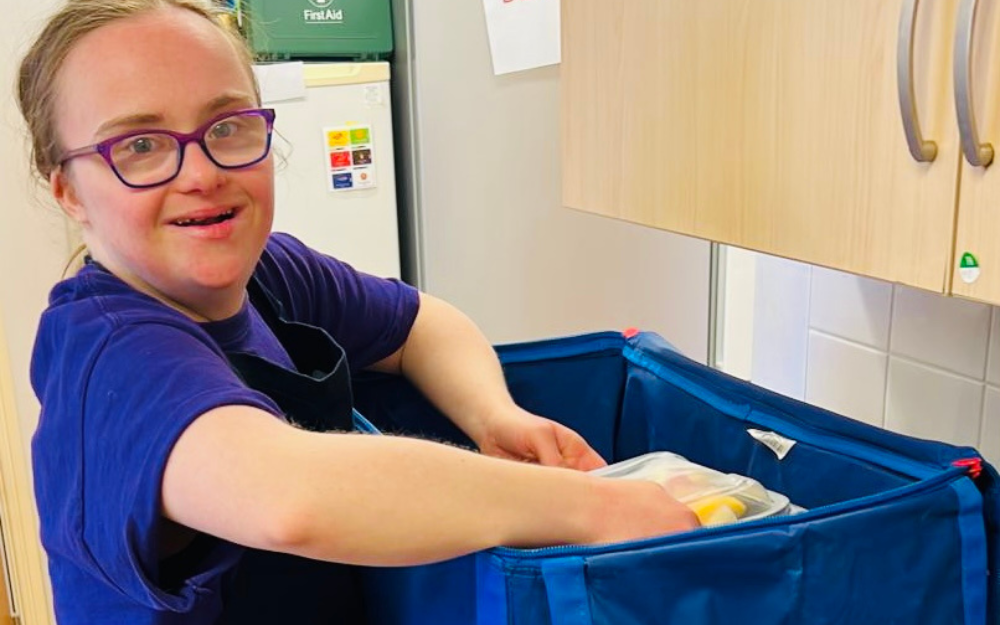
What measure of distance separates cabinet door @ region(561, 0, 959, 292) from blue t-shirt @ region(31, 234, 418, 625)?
0.42 m

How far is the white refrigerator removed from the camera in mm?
1711

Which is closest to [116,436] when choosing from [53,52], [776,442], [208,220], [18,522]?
[208,220]

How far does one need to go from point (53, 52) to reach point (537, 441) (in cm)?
47

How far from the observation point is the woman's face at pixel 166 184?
0.65 meters

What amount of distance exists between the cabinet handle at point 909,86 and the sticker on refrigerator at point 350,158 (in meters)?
1.26

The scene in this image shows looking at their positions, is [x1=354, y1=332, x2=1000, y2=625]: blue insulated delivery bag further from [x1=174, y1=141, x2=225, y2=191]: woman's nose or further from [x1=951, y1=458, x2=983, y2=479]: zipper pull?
[x1=174, y1=141, x2=225, y2=191]: woman's nose

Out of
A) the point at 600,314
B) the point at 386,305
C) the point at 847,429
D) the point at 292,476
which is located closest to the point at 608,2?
the point at 386,305

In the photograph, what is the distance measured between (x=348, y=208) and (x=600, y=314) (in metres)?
0.51

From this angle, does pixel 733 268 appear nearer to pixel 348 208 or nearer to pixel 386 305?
pixel 348 208

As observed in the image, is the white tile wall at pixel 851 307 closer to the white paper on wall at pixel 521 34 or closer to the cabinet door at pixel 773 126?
the cabinet door at pixel 773 126

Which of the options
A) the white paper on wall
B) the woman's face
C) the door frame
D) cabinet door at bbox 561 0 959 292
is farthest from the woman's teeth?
the door frame

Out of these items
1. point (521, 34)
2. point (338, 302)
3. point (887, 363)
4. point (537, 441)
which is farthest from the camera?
point (521, 34)

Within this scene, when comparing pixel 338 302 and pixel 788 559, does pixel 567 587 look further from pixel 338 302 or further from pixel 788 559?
pixel 338 302

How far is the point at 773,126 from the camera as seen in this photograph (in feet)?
2.46
